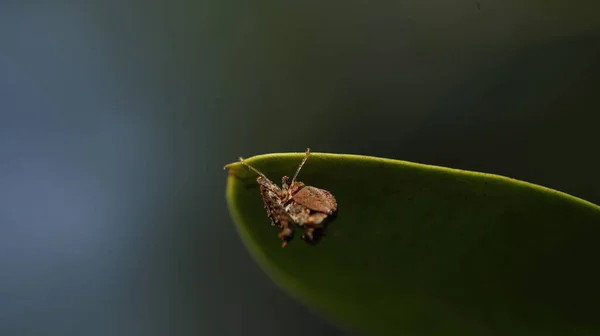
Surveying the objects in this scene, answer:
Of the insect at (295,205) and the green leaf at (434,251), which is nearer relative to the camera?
the green leaf at (434,251)

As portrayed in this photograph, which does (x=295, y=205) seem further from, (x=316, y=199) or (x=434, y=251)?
(x=434, y=251)

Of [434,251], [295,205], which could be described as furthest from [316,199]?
[434,251]

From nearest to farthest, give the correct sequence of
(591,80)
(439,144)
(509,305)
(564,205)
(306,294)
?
(564,205), (509,305), (306,294), (591,80), (439,144)

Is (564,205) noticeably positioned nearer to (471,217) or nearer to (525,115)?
(471,217)

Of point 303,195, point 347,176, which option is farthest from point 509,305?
point 303,195

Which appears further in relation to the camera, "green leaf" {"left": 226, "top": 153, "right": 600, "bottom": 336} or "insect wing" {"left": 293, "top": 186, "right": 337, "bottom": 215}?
"insect wing" {"left": 293, "top": 186, "right": 337, "bottom": 215}
